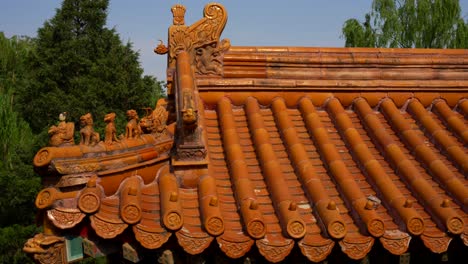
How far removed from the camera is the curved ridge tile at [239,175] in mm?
3088

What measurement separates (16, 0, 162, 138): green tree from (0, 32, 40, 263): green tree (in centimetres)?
81

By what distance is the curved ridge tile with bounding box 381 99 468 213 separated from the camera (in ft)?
12.2

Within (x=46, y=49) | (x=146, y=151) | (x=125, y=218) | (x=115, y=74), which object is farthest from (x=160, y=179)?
(x=46, y=49)

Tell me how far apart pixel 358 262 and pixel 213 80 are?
2136 mm

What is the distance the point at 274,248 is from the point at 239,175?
848mm

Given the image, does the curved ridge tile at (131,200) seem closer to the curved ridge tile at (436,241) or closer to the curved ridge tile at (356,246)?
the curved ridge tile at (356,246)

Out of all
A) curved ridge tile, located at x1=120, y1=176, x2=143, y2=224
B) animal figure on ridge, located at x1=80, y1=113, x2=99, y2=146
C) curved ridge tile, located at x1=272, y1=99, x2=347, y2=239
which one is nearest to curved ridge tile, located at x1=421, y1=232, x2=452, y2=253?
curved ridge tile, located at x1=272, y1=99, x2=347, y2=239

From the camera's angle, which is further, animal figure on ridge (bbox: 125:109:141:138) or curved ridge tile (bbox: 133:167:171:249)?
animal figure on ridge (bbox: 125:109:141:138)

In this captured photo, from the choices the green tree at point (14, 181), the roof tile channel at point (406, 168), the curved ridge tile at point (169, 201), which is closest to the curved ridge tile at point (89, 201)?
the curved ridge tile at point (169, 201)

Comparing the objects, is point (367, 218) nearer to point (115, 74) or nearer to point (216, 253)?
point (216, 253)

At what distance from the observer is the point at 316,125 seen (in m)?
4.51

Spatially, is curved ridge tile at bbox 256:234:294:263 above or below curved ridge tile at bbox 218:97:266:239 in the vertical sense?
below

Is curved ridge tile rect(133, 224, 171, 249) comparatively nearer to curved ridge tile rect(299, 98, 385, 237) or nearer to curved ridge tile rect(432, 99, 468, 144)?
curved ridge tile rect(299, 98, 385, 237)

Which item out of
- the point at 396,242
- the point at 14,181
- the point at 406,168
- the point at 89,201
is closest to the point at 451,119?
the point at 406,168
